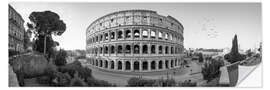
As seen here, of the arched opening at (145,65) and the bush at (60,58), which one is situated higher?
the bush at (60,58)

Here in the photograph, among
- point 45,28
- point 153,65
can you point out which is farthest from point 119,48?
point 45,28

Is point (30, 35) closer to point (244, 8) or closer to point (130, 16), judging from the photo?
point (130, 16)

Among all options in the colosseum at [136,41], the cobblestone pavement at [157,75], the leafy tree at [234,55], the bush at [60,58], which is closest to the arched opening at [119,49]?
the colosseum at [136,41]

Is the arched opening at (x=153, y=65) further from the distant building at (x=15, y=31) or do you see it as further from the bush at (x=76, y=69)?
the distant building at (x=15, y=31)

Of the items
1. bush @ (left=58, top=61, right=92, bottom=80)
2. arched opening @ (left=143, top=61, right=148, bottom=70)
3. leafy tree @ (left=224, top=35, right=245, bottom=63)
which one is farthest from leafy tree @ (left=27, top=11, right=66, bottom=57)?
leafy tree @ (left=224, top=35, right=245, bottom=63)
